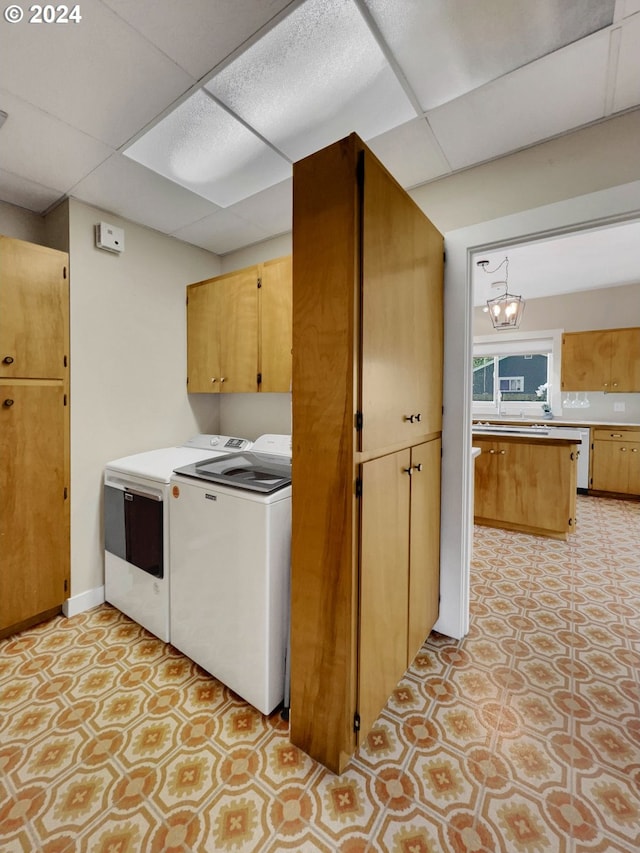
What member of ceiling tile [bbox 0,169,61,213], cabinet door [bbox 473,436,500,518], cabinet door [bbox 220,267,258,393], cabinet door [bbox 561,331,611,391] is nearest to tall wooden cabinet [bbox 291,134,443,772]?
cabinet door [bbox 220,267,258,393]

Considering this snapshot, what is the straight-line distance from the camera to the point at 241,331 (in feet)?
8.10

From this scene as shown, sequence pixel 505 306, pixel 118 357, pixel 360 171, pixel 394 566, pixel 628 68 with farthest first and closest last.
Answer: pixel 505 306 < pixel 118 357 < pixel 394 566 < pixel 628 68 < pixel 360 171

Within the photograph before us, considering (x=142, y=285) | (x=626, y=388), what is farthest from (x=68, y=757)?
(x=626, y=388)

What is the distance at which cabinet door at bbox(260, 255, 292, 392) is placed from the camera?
2.23 metres

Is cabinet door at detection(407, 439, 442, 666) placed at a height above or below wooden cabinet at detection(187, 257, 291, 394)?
below

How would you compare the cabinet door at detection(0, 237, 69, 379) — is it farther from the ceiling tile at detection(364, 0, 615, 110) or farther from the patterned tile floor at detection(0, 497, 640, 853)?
the ceiling tile at detection(364, 0, 615, 110)

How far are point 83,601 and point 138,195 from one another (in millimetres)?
2479

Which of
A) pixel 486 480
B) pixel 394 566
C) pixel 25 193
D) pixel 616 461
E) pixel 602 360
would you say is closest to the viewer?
pixel 394 566

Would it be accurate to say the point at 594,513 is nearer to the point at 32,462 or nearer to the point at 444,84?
the point at 444,84

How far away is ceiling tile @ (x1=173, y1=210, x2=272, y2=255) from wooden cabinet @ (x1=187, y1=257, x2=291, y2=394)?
0.34 meters

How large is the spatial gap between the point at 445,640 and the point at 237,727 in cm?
117

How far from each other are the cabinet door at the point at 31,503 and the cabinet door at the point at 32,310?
12cm

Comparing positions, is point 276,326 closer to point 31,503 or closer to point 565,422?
point 31,503

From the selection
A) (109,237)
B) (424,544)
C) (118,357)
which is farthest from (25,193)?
(424,544)
